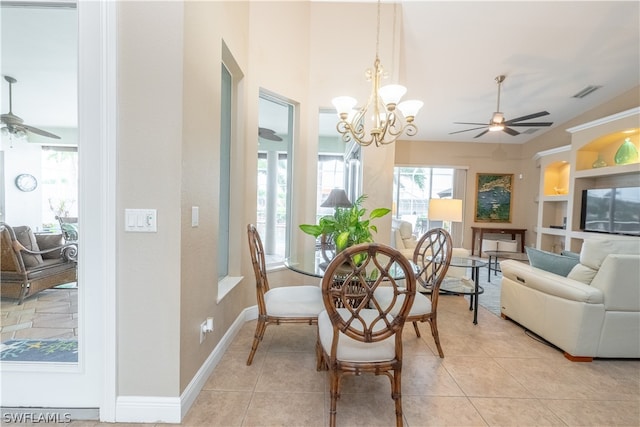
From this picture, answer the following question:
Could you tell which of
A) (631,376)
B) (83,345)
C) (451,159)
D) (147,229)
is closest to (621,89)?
(451,159)

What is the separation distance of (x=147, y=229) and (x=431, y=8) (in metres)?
4.19

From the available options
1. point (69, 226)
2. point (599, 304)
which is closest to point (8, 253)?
point (69, 226)

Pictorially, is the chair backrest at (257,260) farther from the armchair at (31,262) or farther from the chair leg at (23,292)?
the chair leg at (23,292)

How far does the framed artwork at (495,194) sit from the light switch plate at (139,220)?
7.60 metres

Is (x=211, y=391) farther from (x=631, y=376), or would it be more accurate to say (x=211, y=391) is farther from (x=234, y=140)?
(x=631, y=376)

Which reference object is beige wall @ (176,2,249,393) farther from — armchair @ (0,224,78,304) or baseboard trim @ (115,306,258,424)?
armchair @ (0,224,78,304)

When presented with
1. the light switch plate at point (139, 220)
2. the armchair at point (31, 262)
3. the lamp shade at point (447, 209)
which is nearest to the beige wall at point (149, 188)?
the light switch plate at point (139, 220)

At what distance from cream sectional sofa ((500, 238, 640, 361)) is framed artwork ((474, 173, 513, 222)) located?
5275 millimetres

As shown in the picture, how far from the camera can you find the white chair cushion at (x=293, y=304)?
6.75ft

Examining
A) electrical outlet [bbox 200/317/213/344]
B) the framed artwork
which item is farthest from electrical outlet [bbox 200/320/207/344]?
the framed artwork

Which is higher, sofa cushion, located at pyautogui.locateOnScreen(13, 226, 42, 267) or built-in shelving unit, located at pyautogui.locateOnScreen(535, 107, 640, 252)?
built-in shelving unit, located at pyautogui.locateOnScreen(535, 107, 640, 252)

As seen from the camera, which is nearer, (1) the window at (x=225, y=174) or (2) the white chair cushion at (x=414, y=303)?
(2) the white chair cushion at (x=414, y=303)

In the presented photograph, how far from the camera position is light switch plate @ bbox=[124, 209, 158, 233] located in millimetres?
1489

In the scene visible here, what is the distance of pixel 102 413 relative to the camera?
1.51 m
